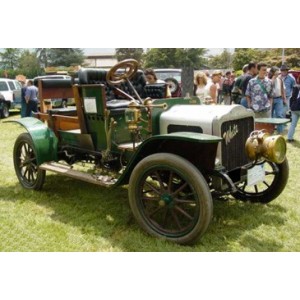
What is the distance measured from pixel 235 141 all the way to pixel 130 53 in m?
44.4

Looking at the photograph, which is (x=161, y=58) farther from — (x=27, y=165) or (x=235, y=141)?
(x=235, y=141)

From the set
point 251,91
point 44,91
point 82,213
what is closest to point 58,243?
point 82,213

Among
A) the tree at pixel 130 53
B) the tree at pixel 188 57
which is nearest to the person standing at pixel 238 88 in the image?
the tree at pixel 188 57

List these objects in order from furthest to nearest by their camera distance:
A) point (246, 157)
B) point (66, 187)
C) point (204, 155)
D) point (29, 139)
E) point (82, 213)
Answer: point (66, 187) → point (29, 139) → point (82, 213) → point (246, 157) → point (204, 155)

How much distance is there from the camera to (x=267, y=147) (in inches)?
130

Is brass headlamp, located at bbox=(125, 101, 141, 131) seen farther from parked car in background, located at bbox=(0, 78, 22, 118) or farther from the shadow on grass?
parked car in background, located at bbox=(0, 78, 22, 118)

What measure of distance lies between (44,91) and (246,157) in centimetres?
294

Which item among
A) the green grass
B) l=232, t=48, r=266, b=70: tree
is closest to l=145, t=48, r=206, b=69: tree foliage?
l=232, t=48, r=266, b=70: tree

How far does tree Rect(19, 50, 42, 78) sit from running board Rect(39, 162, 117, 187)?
133ft

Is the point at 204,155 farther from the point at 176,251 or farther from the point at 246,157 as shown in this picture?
the point at 176,251

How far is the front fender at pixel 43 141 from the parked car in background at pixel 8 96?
35.6ft

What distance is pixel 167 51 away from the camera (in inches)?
1506

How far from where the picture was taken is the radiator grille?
3.52 m

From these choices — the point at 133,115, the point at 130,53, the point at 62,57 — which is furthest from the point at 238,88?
the point at 62,57
